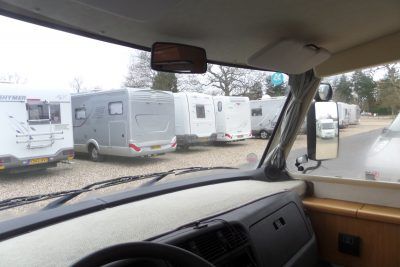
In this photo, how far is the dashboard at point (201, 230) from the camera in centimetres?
150

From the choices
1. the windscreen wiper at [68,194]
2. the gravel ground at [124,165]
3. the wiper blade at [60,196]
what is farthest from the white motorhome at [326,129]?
the wiper blade at [60,196]

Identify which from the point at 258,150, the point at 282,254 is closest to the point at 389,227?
the point at 282,254

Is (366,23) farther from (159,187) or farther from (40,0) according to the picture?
(40,0)

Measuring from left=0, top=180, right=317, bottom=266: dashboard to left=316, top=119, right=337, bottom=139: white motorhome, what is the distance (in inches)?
25.7

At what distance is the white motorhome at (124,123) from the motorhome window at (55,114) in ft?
0.31

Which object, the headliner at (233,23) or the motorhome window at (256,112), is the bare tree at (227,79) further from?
the motorhome window at (256,112)

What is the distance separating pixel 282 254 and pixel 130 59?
1.52 m

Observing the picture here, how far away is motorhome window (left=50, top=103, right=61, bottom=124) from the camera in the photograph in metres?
2.21

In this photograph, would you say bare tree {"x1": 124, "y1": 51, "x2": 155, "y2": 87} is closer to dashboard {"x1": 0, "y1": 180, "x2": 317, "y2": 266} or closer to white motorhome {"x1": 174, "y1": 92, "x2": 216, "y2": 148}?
white motorhome {"x1": 174, "y1": 92, "x2": 216, "y2": 148}

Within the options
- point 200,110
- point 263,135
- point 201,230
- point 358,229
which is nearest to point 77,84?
point 200,110

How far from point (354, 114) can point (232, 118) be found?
0.99 metres

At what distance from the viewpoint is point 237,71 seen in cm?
307

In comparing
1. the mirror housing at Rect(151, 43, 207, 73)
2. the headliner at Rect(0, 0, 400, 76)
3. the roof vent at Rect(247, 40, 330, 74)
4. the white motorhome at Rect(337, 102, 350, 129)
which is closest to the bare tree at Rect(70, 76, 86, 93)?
the headliner at Rect(0, 0, 400, 76)

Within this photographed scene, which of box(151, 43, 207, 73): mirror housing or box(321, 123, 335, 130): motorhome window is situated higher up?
box(151, 43, 207, 73): mirror housing
